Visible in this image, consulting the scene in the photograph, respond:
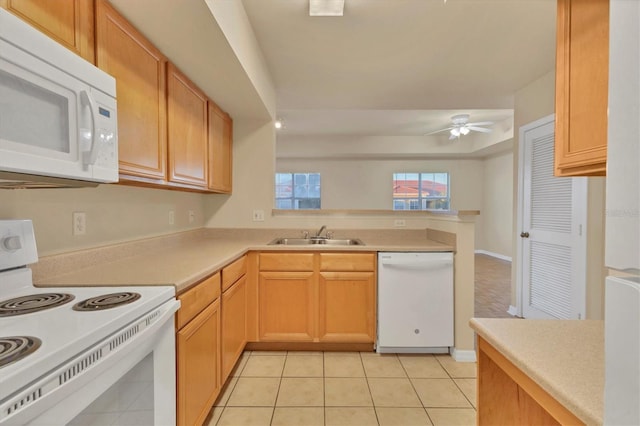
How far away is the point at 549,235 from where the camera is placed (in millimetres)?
2914

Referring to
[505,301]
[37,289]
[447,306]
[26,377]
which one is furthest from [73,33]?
[505,301]

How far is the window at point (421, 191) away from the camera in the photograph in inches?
294

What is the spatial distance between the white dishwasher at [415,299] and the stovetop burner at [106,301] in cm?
173

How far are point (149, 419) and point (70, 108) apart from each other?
3.39 ft

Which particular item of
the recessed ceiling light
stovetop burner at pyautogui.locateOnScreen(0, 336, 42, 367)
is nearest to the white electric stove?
stovetop burner at pyautogui.locateOnScreen(0, 336, 42, 367)

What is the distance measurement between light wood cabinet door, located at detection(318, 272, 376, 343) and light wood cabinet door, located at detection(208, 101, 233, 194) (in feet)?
3.96

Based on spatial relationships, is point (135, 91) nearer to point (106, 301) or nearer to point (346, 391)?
point (106, 301)

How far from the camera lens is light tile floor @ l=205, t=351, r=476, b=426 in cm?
167

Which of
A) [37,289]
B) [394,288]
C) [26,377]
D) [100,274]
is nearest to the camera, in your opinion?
[26,377]

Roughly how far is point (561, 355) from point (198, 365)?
1.42m

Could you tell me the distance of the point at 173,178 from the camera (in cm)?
178

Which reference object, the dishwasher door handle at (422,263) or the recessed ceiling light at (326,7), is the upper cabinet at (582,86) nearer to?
the recessed ceiling light at (326,7)

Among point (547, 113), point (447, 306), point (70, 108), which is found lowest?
point (447, 306)

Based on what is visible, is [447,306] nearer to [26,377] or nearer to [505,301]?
[505,301]
